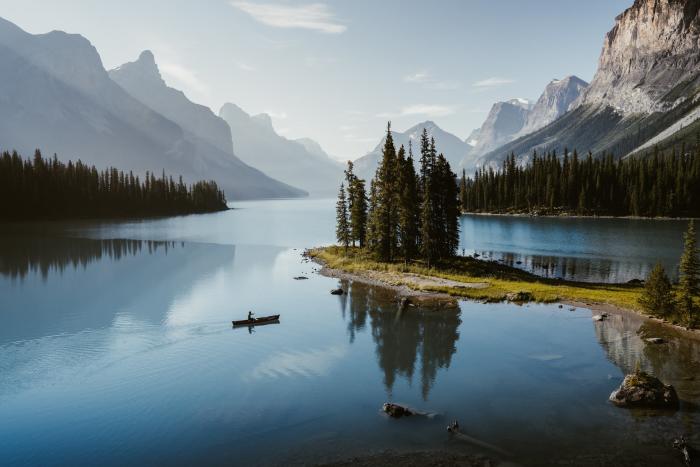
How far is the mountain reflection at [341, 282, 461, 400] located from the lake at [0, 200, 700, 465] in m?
0.22

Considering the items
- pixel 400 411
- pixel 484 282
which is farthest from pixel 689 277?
pixel 400 411

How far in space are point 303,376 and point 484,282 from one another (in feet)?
117

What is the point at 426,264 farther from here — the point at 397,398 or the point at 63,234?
the point at 63,234

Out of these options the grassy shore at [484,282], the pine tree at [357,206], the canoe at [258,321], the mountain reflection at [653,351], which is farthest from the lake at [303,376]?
the pine tree at [357,206]

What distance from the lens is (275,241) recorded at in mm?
121875

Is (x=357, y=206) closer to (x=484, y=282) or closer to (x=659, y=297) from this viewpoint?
(x=484, y=282)

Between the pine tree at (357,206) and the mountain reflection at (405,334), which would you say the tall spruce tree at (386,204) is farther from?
the mountain reflection at (405,334)

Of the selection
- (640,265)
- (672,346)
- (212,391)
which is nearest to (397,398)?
(212,391)

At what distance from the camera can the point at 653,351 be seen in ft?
112

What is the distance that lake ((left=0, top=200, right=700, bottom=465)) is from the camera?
73.7 ft

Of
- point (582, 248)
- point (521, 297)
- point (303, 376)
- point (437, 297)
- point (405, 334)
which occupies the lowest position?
point (303, 376)

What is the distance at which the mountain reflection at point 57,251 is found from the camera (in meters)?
78.4

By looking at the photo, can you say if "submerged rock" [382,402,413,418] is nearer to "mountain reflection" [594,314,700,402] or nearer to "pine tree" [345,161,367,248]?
"mountain reflection" [594,314,700,402]

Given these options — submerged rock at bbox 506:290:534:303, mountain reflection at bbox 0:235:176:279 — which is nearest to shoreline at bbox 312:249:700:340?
submerged rock at bbox 506:290:534:303
